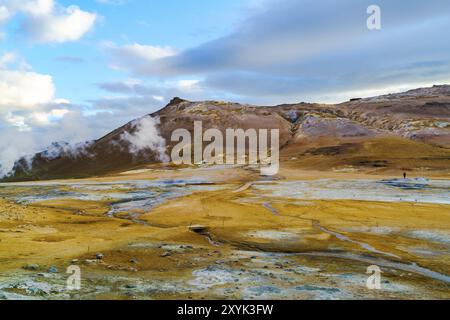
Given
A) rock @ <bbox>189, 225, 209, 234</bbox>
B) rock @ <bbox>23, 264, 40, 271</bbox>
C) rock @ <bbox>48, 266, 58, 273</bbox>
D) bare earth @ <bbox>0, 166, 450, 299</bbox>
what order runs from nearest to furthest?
bare earth @ <bbox>0, 166, 450, 299</bbox>, rock @ <bbox>48, 266, 58, 273</bbox>, rock @ <bbox>23, 264, 40, 271</bbox>, rock @ <bbox>189, 225, 209, 234</bbox>

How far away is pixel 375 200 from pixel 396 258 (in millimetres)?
36662

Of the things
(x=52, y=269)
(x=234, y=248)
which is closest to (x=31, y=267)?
(x=52, y=269)

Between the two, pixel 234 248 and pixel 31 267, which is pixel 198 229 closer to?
pixel 234 248

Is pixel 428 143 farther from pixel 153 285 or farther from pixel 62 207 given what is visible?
pixel 153 285

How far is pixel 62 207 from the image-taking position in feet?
217

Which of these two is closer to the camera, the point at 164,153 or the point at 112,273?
the point at 112,273

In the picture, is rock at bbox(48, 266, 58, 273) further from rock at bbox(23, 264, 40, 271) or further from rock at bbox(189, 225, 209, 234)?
rock at bbox(189, 225, 209, 234)

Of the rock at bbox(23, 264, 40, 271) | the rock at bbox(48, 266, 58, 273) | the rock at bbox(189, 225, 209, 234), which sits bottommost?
the rock at bbox(189, 225, 209, 234)

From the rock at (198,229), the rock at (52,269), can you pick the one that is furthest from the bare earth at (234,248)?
the rock at (198,229)

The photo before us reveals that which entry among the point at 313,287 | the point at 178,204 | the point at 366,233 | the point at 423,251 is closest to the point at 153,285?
the point at 313,287

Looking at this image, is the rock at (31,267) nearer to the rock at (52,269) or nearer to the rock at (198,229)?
the rock at (52,269)

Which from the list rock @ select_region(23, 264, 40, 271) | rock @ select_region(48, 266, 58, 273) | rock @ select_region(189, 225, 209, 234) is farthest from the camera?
rock @ select_region(189, 225, 209, 234)

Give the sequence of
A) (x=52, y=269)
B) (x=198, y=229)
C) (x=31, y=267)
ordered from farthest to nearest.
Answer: (x=198, y=229)
(x=31, y=267)
(x=52, y=269)

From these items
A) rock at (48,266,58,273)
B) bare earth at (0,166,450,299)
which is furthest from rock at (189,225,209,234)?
rock at (48,266,58,273)
